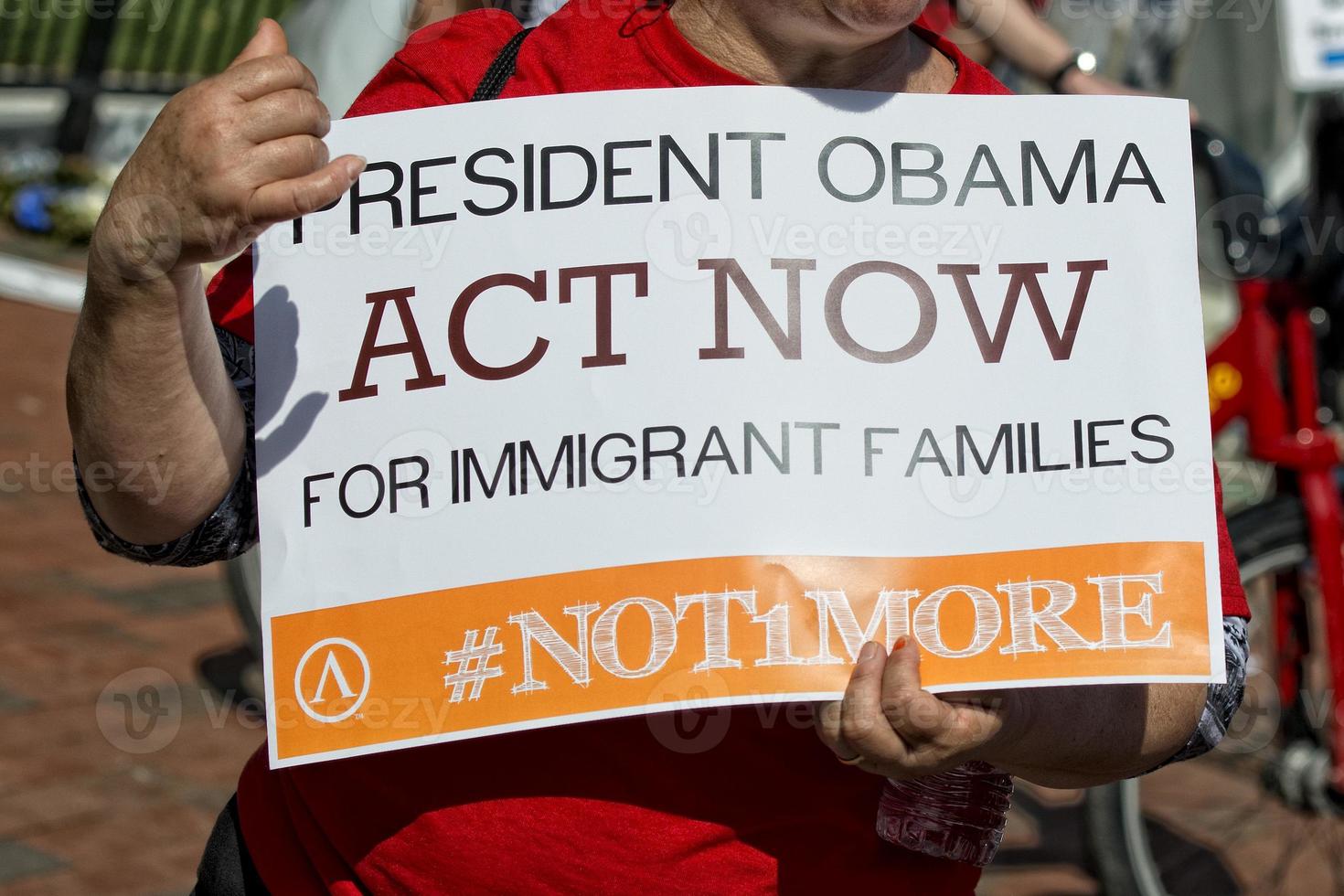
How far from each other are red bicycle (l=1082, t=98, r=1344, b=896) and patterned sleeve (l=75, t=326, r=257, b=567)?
187cm

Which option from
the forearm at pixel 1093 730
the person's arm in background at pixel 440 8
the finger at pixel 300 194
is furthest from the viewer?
the person's arm in background at pixel 440 8

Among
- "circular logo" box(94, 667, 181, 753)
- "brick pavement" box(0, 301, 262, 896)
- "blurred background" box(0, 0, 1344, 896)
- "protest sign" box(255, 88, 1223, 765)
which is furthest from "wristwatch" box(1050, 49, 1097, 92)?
"circular logo" box(94, 667, 181, 753)

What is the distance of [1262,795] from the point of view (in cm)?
335

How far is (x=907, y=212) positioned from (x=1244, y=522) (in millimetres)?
1836

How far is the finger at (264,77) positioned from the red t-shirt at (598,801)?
20 centimetres

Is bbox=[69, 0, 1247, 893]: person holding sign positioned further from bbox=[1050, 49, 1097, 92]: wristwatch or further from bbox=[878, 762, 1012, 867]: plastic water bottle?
bbox=[1050, 49, 1097, 92]: wristwatch

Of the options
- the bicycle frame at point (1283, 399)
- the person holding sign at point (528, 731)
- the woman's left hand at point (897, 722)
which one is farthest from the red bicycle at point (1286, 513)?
the woman's left hand at point (897, 722)

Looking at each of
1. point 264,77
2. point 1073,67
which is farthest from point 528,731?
point 1073,67

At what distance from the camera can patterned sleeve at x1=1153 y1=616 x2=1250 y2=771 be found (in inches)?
54.2

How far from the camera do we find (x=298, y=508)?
135 cm

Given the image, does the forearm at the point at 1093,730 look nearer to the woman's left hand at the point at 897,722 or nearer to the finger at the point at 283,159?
the woman's left hand at the point at 897,722

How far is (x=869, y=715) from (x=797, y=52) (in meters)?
0.58

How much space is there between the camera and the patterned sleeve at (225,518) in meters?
1.40

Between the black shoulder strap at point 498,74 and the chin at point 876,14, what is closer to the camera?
the chin at point 876,14
